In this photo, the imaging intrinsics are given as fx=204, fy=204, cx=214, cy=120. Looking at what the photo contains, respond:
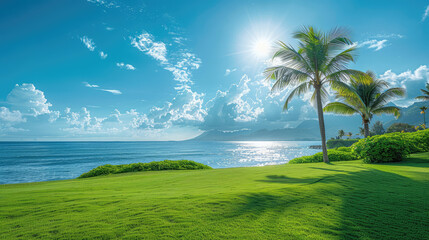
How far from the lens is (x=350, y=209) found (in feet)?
10.8

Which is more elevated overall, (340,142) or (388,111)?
(388,111)

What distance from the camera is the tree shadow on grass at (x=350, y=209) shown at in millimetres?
2566

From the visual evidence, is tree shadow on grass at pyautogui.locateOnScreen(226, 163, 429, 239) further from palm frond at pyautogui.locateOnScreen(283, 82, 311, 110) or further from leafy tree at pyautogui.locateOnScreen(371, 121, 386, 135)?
leafy tree at pyautogui.locateOnScreen(371, 121, 386, 135)

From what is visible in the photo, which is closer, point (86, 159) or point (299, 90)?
point (299, 90)

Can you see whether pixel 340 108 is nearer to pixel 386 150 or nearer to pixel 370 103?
pixel 370 103

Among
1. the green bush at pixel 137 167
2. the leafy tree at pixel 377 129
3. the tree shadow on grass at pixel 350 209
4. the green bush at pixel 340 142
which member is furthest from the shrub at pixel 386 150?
the leafy tree at pixel 377 129

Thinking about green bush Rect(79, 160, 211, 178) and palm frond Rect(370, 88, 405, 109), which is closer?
green bush Rect(79, 160, 211, 178)

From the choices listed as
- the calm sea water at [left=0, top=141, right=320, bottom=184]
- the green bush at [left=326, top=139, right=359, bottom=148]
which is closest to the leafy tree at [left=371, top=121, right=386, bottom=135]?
the calm sea water at [left=0, top=141, right=320, bottom=184]

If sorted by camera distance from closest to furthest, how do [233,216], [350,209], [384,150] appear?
[233,216] → [350,209] → [384,150]

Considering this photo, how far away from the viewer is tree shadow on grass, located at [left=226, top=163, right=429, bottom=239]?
257 centimetres

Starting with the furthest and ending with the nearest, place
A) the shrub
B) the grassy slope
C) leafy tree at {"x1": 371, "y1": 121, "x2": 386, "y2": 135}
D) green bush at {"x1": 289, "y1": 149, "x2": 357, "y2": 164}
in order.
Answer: leafy tree at {"x1": 371, "y1": 121, "x2": 386, "y2": 135} → green bush at {"x1": 289, "y1": 149, "x2": 357, "y2": 164} → the shrub → the grassy slope

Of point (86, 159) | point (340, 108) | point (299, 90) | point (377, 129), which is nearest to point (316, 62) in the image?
point (299, 90)

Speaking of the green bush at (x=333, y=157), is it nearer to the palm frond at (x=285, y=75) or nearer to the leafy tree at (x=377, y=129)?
the palm frond at (x=285, y=75)

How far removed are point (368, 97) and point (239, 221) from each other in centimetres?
2382
